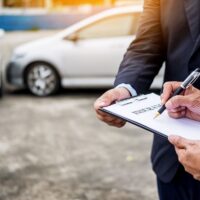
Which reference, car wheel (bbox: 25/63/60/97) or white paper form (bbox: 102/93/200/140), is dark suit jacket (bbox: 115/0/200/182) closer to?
white paper form (bbox: 102/93/200/140)

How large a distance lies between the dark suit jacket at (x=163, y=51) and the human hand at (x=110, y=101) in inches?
3.3

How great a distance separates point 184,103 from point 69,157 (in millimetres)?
3740

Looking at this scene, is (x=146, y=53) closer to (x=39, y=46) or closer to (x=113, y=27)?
(x=113, y=27)

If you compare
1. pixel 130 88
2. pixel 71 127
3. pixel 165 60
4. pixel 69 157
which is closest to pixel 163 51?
pixel 165 60

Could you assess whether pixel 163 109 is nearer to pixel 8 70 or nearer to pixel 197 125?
pixel 197 125

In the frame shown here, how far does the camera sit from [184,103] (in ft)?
4.44

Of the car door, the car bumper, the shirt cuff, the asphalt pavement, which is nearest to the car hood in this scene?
the car bumper

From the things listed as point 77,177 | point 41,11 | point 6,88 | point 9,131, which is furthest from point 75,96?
point 41,11

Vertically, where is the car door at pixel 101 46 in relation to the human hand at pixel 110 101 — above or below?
below

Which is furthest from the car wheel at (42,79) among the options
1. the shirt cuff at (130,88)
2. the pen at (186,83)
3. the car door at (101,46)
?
the pen at (186,83)

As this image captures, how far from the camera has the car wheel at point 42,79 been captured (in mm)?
8109

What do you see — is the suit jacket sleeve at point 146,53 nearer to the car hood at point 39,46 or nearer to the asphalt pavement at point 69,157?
the asphalt pavement at point 69,157

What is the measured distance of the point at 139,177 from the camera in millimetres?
4426

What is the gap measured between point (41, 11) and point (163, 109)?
18.5 metres
